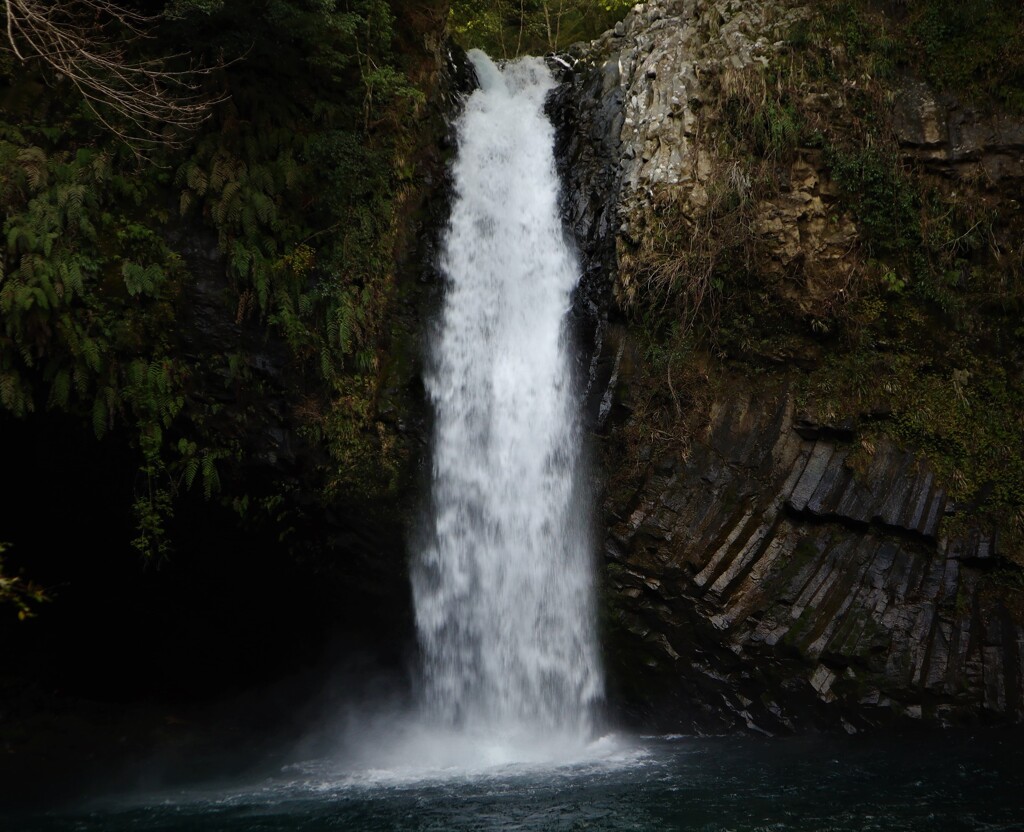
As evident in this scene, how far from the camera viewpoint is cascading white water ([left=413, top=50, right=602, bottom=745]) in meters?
9.31

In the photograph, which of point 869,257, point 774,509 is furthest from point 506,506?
point 869,257

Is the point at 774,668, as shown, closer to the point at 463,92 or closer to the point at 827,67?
the point at 827,67

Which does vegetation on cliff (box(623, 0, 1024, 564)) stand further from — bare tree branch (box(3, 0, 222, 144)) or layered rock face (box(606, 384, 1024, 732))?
bare tree branch (box(3, 0, 222, 144))

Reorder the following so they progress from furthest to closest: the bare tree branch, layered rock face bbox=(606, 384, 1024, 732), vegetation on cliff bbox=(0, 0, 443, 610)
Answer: the bare tree branch → layered rock face bbox=(606, 384, 1024, 732) → vegetation on cliff bbox=(0, 0, 443, 610)

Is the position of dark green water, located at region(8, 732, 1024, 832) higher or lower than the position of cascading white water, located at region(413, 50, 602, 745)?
lower

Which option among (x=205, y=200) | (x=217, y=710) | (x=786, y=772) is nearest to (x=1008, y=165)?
(x=786, y=772)

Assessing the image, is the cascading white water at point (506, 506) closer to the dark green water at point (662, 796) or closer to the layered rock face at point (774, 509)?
the layered rock face at point (774, 509)

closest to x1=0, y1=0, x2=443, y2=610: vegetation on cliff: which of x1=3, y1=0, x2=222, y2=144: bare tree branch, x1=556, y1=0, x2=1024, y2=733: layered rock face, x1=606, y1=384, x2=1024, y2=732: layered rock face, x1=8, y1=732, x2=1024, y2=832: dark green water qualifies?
x1=3, y1=0, x2=222, y2=144: bare tree branch

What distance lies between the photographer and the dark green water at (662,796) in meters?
6.20

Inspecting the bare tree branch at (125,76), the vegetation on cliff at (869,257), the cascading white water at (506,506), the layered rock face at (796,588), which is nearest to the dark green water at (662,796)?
the layered rock face at (796,588)

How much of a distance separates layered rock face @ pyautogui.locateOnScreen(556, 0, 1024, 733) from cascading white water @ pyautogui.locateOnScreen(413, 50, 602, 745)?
55 cm

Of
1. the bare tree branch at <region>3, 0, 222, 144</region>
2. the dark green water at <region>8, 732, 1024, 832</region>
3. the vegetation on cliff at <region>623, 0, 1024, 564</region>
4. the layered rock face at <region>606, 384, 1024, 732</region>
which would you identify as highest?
the bare tree branch at <region>3, 0, 222, 144</region>

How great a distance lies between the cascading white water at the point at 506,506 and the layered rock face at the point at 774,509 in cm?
55

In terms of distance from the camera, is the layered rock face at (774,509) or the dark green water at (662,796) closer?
the dark green water at (662,796)
